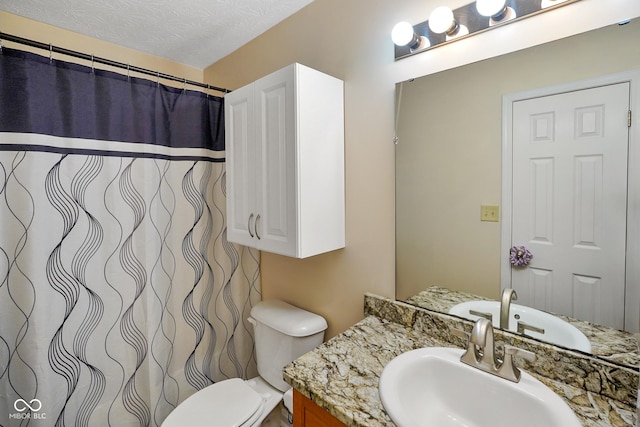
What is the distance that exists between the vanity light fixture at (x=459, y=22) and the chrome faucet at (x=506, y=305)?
2.87 ft

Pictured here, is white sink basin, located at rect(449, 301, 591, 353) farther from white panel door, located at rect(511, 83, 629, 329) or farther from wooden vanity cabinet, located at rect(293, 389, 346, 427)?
wooden vanity cabinet, located at rect(293, 389, 346, 427)

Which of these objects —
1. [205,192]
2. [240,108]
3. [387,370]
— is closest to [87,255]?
[205,192]

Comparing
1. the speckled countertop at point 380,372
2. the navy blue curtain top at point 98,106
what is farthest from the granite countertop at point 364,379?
the navy blue curtain top at point 98,106

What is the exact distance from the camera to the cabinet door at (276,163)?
1222 millimetres

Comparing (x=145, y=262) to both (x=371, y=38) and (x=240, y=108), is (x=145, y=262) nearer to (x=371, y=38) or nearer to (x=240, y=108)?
(x=240, y=108)

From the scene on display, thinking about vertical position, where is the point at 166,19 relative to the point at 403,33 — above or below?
above

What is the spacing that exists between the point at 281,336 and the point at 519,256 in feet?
3.57

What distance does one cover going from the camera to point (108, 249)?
140 centimetres

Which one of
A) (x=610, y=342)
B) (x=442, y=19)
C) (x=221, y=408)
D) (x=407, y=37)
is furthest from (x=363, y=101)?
(x=221, y=408)

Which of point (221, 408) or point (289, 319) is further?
point (289, 319)

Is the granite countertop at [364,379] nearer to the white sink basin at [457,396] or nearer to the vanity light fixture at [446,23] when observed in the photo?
the white sink basin at [457,396]

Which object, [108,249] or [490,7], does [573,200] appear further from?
[108,249]

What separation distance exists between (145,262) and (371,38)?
1.51m

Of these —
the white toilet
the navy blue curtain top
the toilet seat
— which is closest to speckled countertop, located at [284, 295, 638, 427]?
the white toilet
